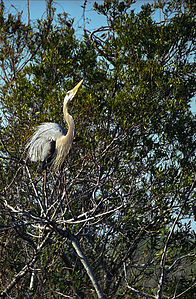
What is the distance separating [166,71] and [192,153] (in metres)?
1.64

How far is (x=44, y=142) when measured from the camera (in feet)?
17.6

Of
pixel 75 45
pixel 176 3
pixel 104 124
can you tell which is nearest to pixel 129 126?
pixel 104 124

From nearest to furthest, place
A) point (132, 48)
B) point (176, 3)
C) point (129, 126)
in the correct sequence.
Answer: point (129, 126) < point (132, 48) < point (176, 3)

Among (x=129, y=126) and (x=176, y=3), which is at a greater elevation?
(x=176, y=3)

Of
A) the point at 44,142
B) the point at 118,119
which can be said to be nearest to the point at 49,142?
the point at 44,142

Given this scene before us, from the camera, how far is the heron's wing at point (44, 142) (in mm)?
5277

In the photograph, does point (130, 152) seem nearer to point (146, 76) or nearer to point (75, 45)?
point (146, 76)

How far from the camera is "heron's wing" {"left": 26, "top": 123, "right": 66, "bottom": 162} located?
5.28 metres

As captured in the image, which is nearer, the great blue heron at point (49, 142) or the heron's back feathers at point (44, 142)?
the great blue heron at point (49, 142)

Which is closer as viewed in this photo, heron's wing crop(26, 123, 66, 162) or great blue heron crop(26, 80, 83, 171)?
great blue heron crop(26, 80, 83, 171)

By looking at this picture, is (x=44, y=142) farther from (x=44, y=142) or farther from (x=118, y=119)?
(x=118, y=119)

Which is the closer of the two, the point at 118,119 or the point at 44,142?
the point at 44,142

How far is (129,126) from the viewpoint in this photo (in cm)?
643

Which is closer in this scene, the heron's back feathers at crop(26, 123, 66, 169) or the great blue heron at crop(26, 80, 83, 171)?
the great blue heron at crop(26, 80, 83, 171)
